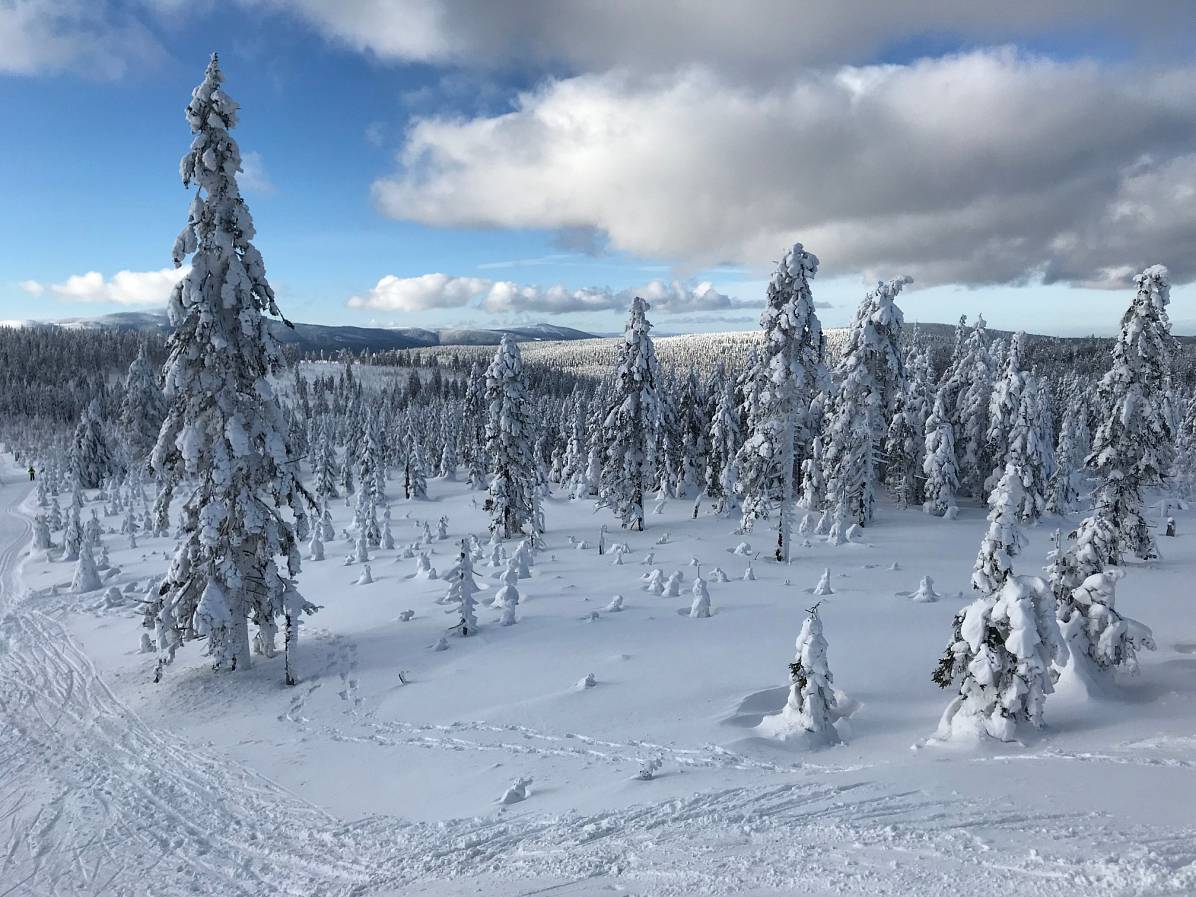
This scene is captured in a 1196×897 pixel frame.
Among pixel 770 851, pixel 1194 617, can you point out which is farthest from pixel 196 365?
pixel 1194 617

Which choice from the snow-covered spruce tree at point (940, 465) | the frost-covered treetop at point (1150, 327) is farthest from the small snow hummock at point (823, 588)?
the snow-covered spruce tree at point (940, 465)

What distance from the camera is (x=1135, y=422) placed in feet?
85.0

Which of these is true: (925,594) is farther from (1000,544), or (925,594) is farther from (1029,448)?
(1029,448)

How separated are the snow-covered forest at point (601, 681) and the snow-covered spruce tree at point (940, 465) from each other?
5.07 metres

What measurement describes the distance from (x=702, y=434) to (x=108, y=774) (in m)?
46.3

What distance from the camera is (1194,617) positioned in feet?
60.4

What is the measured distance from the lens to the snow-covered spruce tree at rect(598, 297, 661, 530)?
114ft

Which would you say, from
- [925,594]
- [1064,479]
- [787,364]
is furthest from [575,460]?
[925,594]

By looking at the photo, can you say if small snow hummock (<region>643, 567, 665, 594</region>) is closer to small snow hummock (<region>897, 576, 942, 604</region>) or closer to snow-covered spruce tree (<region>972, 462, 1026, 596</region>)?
small snow hummock (<region>897, 576, 942, 604</region>)

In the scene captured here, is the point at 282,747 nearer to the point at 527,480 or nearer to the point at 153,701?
the point at 153,701

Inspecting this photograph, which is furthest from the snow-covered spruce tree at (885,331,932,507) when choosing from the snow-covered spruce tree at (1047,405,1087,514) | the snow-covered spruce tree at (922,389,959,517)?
the snow-covered spruce tree at (1047,405,1087,514)

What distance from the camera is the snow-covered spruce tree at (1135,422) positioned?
2497 centimetres

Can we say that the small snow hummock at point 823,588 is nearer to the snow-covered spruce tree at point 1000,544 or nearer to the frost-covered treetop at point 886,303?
the snow-covered spruce tree at point 1000,544

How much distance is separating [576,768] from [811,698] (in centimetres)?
414
